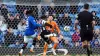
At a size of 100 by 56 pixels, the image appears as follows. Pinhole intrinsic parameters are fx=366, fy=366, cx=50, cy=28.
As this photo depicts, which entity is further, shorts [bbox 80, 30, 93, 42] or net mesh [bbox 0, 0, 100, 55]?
net mesh [bbox 0, 0, 100, 55]

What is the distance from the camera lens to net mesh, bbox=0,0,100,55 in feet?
40.7

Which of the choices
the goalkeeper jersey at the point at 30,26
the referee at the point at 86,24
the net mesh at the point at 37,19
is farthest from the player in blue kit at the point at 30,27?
the referee at the point at 86,24

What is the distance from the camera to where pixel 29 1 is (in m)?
11.7

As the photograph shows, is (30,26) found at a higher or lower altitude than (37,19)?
lower

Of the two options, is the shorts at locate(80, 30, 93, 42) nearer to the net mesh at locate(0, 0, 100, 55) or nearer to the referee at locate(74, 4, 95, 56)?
the referee at locate(74, 4, 95, 56)

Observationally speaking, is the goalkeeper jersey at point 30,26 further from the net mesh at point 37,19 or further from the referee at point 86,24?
the referee at point 86,24

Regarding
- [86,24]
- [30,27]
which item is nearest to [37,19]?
[30,27]

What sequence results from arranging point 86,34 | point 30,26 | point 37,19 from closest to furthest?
point 86,34, point 30,26, point 37,19

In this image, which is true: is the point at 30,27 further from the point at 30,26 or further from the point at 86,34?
the point at 86,34

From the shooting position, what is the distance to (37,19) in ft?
42.0

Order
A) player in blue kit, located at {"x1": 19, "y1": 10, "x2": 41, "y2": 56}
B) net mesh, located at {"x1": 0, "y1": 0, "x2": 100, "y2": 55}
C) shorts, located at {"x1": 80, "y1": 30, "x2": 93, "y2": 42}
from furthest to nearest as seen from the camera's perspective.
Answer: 1. net mesh, located at {"x1": 0, "y1": 0, "x2": 100, "y2": 55}
2. player in blue kit, located at {"x1": 19, "y1": 10, "x2": 41, "y2": 56}
3. shorts, located at {"x1": 80, "y1": 30, "x2": 93, "y2": 42}

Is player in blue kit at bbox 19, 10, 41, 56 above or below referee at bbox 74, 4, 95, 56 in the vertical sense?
above

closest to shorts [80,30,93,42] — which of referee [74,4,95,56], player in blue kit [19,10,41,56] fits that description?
referee [74,4,95,56]

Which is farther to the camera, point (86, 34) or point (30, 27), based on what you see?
point (30, 27)
